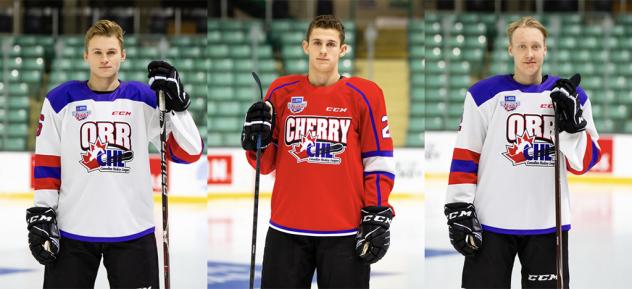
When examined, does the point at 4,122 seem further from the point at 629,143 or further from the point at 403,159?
the point at 629,143

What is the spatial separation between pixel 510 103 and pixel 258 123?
90 cm

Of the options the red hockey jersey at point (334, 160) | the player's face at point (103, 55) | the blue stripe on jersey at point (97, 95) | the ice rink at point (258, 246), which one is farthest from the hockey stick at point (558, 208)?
the ice rink at point (258, 246)

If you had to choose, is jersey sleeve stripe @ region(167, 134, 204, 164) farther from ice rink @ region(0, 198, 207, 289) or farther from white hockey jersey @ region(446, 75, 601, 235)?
ice rink @ region(0, 198, 207, 289)

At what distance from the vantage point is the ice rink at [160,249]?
4543mm

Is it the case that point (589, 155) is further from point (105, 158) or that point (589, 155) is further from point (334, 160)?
point (105, 158)

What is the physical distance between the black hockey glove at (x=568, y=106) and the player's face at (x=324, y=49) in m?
0.74

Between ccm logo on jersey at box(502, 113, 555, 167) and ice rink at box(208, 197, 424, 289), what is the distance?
67.0 inches

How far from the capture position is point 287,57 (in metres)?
11.9

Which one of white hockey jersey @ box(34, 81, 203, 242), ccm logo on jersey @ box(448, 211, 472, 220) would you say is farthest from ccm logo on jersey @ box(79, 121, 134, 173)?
ccm logo on jersey @ box(448, 211, 472, 220)

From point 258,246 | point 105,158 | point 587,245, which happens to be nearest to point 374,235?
point 105,158

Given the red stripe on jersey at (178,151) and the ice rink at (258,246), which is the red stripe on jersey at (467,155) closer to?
the red stripe on jersey at (178,151)

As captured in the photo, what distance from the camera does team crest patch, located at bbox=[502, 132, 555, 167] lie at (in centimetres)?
277

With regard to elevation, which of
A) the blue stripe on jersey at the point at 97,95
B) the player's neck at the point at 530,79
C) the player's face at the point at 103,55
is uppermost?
the player's face at the point at 103,55

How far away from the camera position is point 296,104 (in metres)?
2.67
